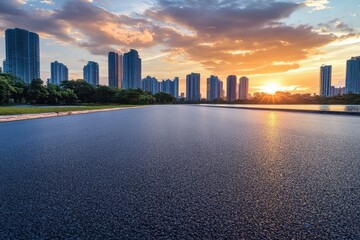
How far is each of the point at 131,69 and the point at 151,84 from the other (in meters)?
27.0

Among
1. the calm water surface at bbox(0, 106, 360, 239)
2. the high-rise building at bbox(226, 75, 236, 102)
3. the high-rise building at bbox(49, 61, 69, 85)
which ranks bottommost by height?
the calm water surface at bbox(0, 106, 360, 239)

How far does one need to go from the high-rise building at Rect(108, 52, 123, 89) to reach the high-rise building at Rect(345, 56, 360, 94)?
389 ft

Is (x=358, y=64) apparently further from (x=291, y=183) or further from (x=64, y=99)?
(x=291, y=183)

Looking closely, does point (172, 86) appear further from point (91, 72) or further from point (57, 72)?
point (57, 72)

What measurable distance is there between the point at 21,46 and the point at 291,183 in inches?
5277

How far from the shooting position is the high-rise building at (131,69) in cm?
14288

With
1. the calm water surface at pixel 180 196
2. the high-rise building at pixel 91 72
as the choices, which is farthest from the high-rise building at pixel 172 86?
the calm water surface at pixel 180 196

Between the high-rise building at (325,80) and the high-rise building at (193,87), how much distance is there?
2605 inches

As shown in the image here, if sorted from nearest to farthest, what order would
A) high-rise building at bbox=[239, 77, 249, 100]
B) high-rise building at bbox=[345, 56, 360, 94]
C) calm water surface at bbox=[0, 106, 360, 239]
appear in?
calm water surface at bbox=[0, 106, 360, 239] < high-rise building at bbox=[345, 56, 360, 94] < high-rise building at bbox=[239, 77, 249, 100]

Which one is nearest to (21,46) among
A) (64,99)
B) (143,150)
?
(64,99)

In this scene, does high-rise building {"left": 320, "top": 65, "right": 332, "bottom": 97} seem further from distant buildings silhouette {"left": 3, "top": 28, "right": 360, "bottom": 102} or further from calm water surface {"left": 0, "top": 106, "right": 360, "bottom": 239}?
calm water surface {"left": 0, "top": 106, "right": 360, "bottom": 239}

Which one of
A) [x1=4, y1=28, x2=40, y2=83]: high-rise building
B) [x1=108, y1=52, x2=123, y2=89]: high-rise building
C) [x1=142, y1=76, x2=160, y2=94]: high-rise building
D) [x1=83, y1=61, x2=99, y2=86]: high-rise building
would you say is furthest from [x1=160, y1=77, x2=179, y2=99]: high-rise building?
[x1=4, y1=28, x2=40, y2=83]: high-rise building

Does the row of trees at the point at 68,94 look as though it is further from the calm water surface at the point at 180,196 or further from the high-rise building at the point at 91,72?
the high-rise building at the point at 91,72

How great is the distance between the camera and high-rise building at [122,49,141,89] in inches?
5625
